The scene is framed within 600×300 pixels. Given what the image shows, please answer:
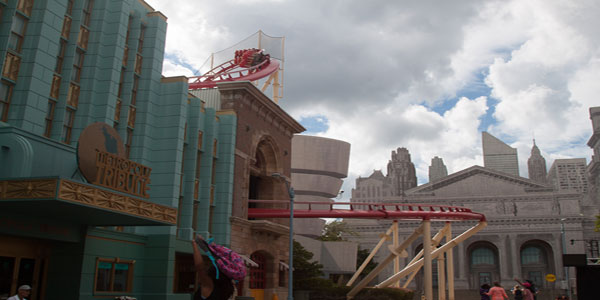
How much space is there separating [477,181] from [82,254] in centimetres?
9292

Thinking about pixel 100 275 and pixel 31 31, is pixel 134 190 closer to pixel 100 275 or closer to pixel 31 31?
pixel 100 275

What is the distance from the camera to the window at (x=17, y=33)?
20.5 metres

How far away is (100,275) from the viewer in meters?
22.8

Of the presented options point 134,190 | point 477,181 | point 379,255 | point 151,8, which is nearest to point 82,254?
point 134,190

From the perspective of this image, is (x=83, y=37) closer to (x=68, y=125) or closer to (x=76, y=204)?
(x=68, y=125)

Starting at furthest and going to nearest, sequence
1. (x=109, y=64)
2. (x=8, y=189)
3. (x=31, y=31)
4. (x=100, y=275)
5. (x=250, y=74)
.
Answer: (x=250, y=74) < (x=109, y=64) < (x=100, y=275) < (x=31, y=31) < (x=8, y=189)

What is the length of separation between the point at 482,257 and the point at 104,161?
3419 inches

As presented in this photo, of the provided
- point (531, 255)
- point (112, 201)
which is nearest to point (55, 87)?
point (112, 201)

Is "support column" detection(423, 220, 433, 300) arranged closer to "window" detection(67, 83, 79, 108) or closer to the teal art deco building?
the teal art deco building

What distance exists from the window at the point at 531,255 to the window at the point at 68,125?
88.1 meters

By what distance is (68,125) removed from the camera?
23.1 metres

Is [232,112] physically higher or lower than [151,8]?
lower

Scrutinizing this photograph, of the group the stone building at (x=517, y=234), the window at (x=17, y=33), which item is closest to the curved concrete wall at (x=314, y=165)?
the stone building at (x=517, y=234)

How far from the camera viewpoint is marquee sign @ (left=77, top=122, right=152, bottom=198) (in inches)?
753
